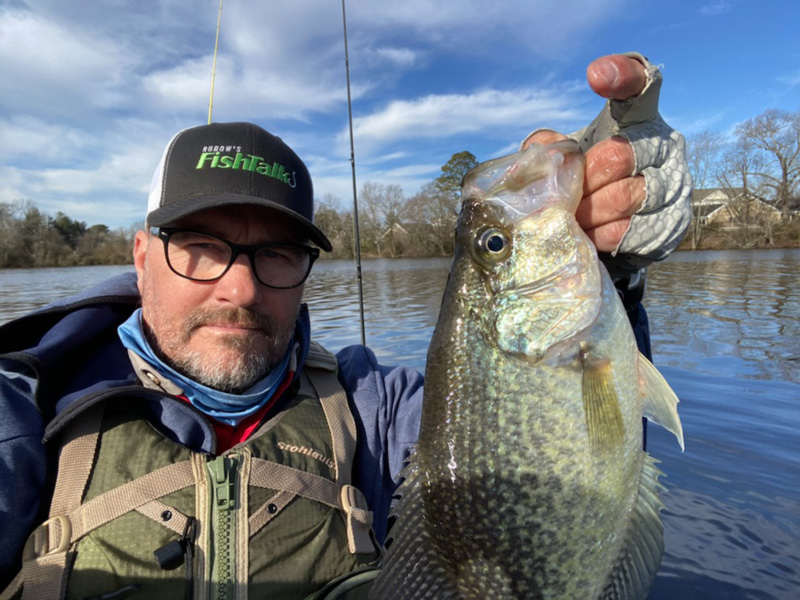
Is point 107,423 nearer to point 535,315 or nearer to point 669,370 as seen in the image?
point 535,315

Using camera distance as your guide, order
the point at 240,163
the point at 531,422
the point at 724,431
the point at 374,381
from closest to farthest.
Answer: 1. the point at 531,422
2. the point at 240,163
3. the point at 374,381
4. the point at 724,431

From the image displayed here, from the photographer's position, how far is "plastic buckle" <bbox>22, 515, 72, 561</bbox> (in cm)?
171

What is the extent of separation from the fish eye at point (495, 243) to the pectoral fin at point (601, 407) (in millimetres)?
425

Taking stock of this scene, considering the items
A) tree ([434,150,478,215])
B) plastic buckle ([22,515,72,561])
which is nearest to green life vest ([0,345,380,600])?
plastic buckle ([22,515,72,561])

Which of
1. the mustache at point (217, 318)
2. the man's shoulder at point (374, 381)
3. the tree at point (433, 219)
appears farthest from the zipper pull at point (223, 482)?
the tree at point (433, 219)

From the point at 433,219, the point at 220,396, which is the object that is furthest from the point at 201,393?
the point at 433,219

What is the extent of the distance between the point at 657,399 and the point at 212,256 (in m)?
1.91

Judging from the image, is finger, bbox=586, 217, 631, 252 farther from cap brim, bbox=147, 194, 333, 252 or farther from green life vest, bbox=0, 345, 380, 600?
green life vest, bbox=0, 345, 380, 600

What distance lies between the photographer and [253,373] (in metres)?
2.30

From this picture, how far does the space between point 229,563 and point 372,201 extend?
6018 centimetres

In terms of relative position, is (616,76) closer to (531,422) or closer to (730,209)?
(531,422)

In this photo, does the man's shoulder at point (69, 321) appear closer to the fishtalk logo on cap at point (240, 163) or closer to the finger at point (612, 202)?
the fishtalk logo on cap at point (240, 163)

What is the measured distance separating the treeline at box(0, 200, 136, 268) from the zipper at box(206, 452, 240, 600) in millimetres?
58503

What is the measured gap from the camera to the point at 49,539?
1.75 metres
